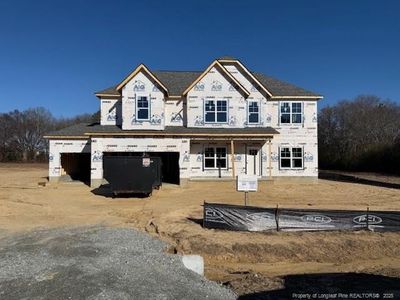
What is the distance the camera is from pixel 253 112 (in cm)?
3066

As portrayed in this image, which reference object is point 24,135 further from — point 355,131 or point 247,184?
point 247,184

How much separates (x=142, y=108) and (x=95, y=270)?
795 inches

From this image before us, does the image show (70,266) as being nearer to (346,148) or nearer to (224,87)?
(224,87)

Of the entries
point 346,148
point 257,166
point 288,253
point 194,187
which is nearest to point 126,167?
point 194,187

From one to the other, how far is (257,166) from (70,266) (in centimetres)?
2216

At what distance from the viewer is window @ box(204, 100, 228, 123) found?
99.5 ft

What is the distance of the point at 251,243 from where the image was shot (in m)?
12.8

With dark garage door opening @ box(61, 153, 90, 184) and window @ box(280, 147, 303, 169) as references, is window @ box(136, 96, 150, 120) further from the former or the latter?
window @ box(280, 147, 303, 169)

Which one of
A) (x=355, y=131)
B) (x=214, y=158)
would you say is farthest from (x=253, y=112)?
(x=355, y=131)

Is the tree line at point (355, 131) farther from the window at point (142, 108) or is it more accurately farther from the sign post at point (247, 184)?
the sign post at point (247, 184)

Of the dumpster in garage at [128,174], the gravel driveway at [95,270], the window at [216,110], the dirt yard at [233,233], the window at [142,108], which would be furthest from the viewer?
the window at [216,110]

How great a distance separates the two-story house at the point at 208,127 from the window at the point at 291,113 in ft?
0.24

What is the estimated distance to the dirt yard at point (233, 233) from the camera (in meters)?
11.4

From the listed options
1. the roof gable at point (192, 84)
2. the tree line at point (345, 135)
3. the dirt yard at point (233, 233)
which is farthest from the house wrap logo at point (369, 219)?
the tree line at point (345, 135)
